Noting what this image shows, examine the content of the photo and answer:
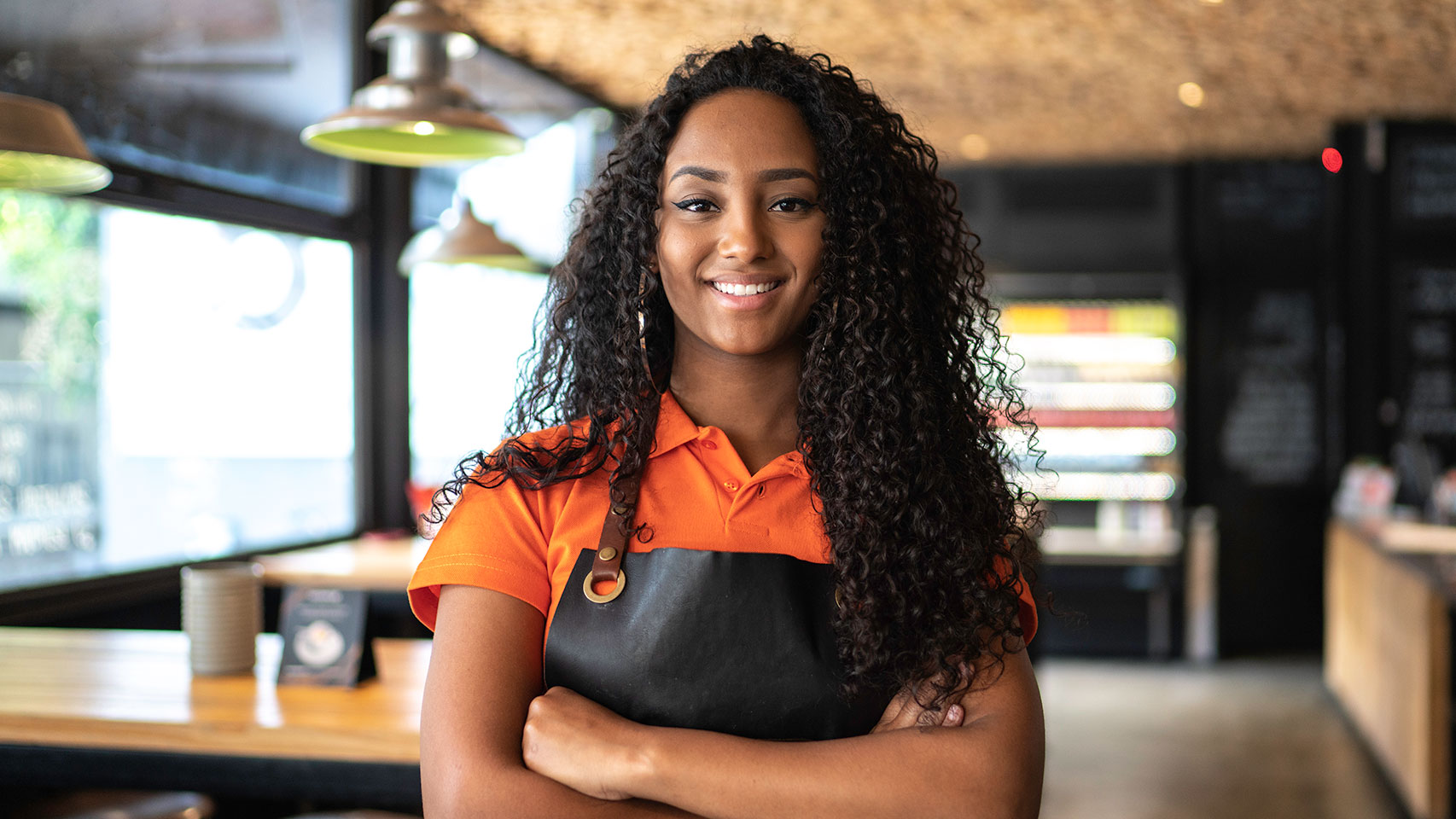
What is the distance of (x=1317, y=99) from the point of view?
6305 millimetres

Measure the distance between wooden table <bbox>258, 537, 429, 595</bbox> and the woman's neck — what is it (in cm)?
247

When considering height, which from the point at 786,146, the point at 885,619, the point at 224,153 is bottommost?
the point at 885,619

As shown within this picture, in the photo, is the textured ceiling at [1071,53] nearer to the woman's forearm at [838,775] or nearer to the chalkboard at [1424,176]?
the chalkboard at [1424,176]

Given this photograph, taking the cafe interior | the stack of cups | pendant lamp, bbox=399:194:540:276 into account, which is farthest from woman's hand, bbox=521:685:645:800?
pendant lamp, bbox=399:194:540:276

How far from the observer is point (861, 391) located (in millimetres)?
1354

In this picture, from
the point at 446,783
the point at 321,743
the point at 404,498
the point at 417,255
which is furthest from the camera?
the point at 404,498

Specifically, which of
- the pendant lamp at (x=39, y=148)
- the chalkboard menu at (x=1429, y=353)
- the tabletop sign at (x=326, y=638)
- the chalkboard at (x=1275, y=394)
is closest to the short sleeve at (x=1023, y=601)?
the tabletop sign at (x=326, y=638)

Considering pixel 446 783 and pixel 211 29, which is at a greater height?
pixel 211 29

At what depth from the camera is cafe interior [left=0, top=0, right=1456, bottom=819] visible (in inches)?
95.2

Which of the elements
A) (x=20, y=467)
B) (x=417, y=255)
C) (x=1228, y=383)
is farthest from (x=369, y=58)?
(x=1228, y=383)

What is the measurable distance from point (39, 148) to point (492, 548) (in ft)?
5.14

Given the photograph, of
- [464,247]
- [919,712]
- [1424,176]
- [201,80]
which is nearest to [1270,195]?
[1424,176]

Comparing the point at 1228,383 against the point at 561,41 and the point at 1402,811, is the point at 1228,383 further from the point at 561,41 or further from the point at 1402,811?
the point at 561,41

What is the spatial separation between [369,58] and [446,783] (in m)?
4.07
